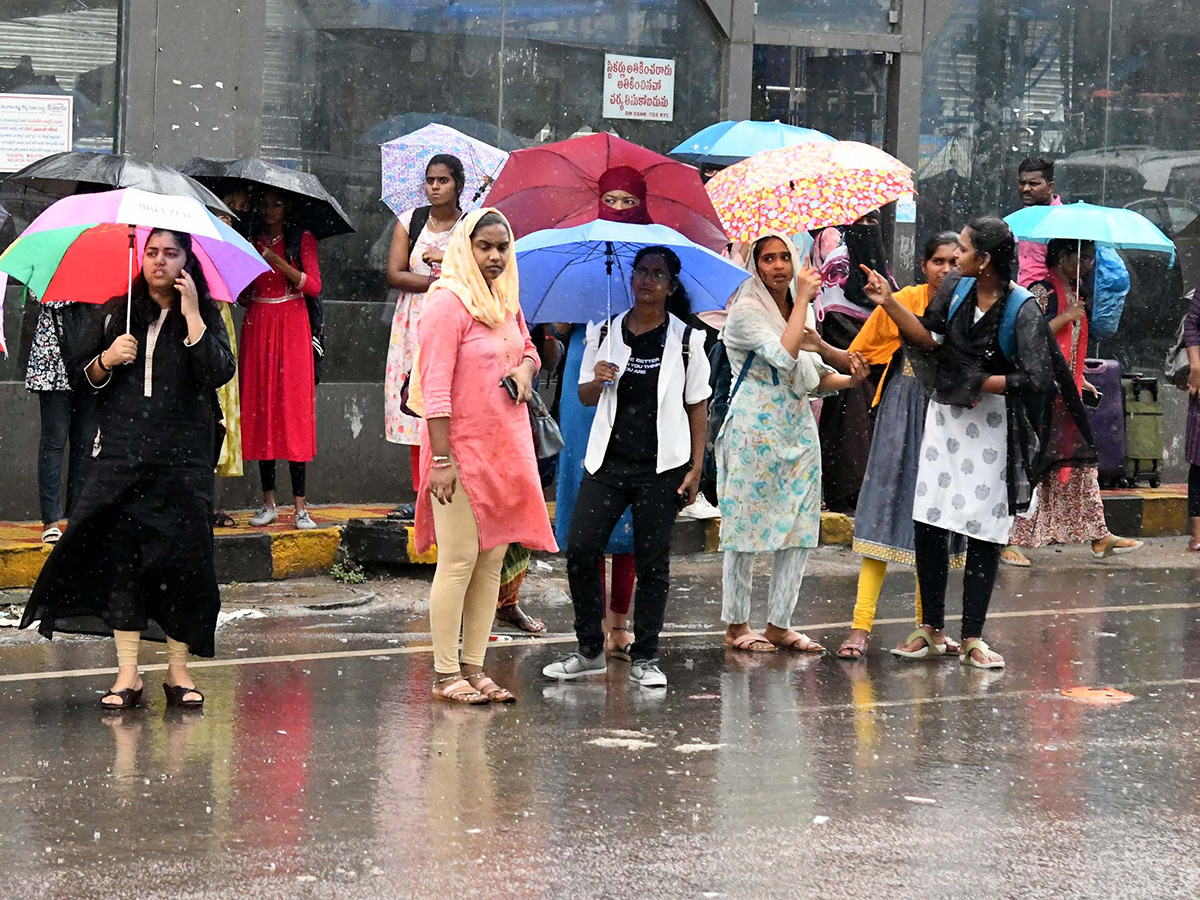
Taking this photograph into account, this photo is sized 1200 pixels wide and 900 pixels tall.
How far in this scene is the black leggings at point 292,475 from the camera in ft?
34.3

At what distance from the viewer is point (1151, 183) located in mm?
14617

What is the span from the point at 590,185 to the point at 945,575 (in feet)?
7.49

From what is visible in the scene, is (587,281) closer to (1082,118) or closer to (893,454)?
(893,454)

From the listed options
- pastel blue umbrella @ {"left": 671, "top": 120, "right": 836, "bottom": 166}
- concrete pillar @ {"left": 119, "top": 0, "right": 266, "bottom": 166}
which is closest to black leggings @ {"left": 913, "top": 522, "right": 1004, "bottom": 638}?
pastel blue umbrella @ {"left": 671, "top": 120, "right": 836, "bottom": 166}

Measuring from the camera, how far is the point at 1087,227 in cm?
1059

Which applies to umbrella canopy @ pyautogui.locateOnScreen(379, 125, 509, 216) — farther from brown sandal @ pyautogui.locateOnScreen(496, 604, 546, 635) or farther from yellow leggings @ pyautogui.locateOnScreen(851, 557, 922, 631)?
yellow leggings @ pyautogui.locateOnScreen(851, 557, 922, 631)

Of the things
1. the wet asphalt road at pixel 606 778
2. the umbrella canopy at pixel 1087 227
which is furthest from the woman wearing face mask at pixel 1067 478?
the wet asphalt road at pixel 606 778

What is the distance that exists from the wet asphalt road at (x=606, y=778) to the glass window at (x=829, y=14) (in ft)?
21.2

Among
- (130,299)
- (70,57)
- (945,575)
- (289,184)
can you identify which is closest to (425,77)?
(70,57)

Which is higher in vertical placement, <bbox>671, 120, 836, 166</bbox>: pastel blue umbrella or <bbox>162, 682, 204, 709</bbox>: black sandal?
<bbox>671, 120, 836, 166</bbox>: pastel blue umbrella

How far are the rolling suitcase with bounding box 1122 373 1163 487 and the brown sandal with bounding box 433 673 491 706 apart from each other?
7656 millimetres

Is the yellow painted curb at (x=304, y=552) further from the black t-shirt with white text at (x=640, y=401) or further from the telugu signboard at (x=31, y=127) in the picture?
the black t-shirt with white text at (x=640, y=401)

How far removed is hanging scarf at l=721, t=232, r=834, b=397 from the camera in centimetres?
789

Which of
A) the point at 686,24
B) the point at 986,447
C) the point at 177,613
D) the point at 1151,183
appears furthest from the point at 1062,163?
the point at 177,613
